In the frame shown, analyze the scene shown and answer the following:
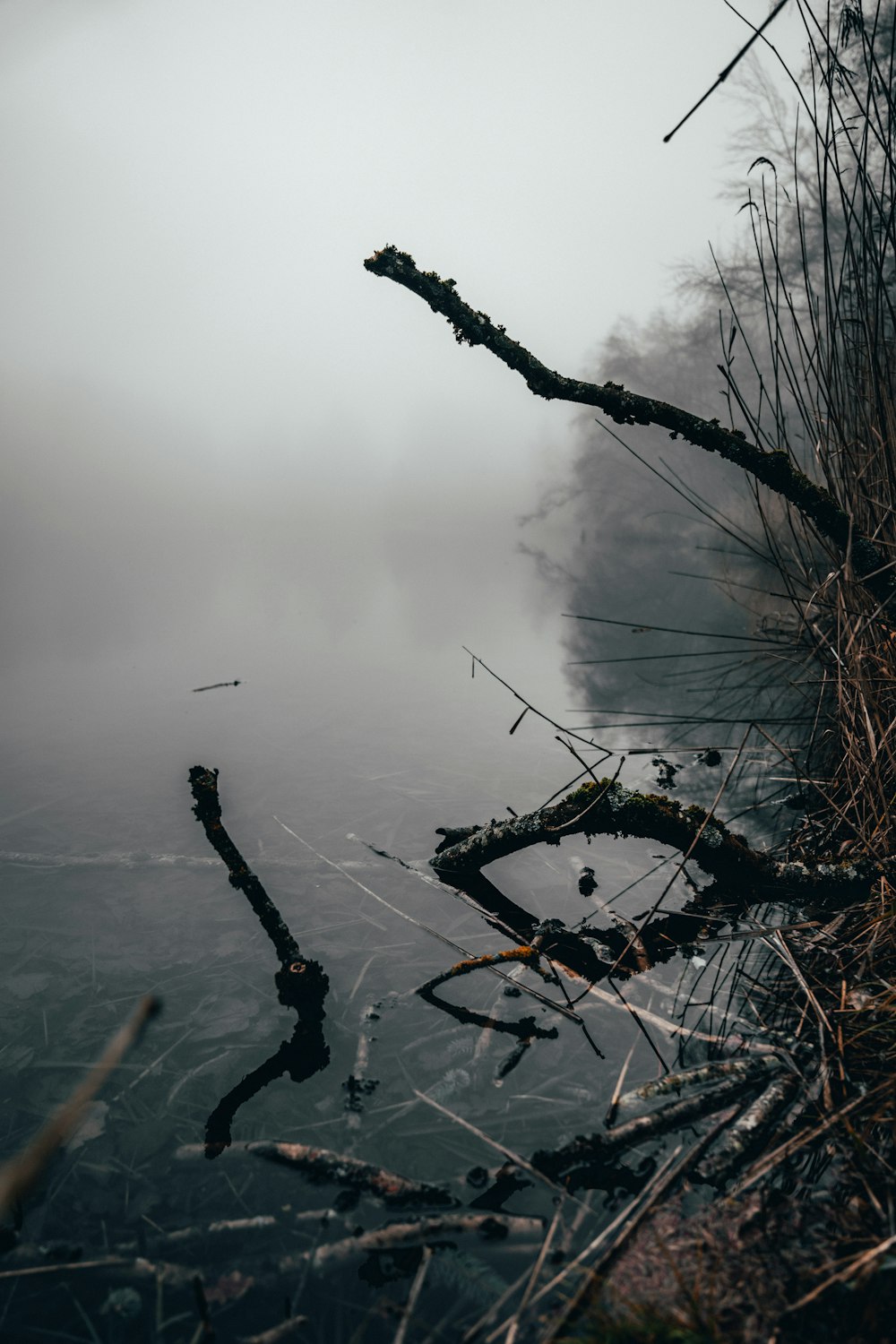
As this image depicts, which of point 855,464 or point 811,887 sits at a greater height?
point 855,464

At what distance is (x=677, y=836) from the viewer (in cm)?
238

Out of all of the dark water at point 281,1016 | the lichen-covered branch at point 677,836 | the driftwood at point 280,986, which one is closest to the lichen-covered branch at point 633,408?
the lichen-covered branch at point 677,836

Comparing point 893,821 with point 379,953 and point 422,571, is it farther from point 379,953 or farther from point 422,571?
point 422,571

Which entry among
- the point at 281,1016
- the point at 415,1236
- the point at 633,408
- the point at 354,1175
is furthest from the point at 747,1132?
the point at 633,408

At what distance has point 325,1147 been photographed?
1552 mm

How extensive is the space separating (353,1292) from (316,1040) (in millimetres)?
738

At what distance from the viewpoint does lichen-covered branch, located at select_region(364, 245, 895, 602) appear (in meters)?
2.14

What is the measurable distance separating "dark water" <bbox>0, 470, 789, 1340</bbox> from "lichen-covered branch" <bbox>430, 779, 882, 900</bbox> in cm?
29

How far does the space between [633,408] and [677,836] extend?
1.46m

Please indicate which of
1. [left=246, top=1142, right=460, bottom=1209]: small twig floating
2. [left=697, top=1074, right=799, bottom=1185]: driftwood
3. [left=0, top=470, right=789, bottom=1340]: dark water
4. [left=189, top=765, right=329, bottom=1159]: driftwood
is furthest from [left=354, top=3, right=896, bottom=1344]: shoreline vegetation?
[left=189, top=765, right=329, bottom=1159]: driftwood

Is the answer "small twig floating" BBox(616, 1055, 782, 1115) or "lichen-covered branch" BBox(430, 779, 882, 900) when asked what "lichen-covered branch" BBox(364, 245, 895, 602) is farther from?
"small twig floating" BBox(616, 1055, 782, 1115)

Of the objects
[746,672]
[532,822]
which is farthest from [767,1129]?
[746,672]

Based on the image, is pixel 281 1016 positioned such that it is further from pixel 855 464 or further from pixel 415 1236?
pixel 855 464

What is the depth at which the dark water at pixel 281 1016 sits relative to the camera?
1295 mm
